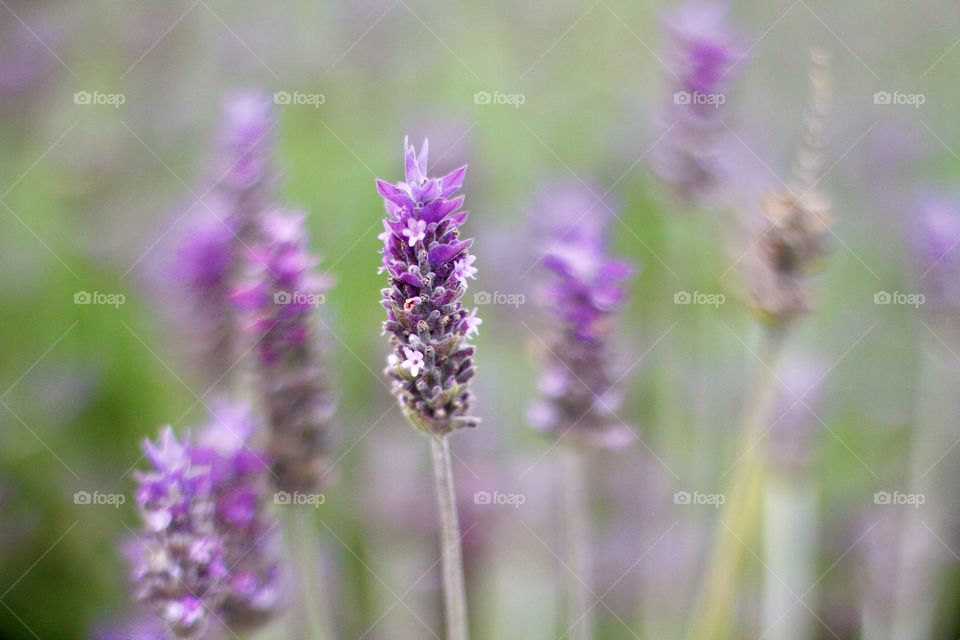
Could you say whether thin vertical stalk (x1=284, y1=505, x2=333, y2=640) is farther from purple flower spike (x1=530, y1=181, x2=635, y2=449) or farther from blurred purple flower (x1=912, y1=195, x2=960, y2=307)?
blurred purple flower (x1=912, y1=195, x2=960, y2=307)

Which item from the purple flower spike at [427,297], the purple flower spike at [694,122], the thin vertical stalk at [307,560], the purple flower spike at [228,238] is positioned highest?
the purple flower spike at [694,122]

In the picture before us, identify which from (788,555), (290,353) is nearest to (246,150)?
(290,353)

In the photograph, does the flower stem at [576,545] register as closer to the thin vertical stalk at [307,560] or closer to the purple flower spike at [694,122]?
the thin vertical stalk at [307,560]

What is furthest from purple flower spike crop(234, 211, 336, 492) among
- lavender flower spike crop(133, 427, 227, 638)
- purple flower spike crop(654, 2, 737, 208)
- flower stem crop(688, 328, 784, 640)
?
purple flower spike crop(654, 2, 737, 208)

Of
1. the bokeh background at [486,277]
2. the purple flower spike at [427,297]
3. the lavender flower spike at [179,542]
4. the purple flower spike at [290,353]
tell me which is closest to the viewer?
the purple flower spike at [427,297]

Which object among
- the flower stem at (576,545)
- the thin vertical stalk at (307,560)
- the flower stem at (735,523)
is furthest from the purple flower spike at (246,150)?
the flower stem at (735,523)
